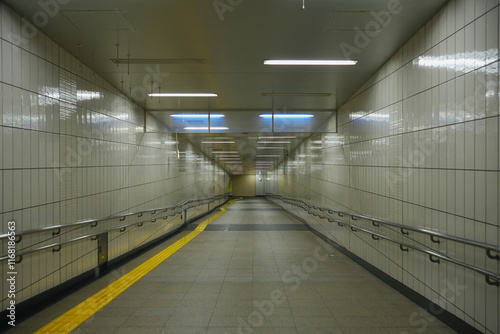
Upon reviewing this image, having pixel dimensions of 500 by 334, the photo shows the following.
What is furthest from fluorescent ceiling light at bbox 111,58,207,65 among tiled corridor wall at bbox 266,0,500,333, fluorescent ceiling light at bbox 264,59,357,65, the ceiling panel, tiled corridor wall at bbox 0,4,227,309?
tiled corridor wall at bbox 266,0,500,333

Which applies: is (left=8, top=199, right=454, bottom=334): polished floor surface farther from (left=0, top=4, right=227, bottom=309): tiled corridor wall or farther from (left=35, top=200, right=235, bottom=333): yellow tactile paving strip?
(left=0, top=4, right=227, bottom=309): tiled corridor wall

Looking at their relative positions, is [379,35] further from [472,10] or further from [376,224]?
[376,224]

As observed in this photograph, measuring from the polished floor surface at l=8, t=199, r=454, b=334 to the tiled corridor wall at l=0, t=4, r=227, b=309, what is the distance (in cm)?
48

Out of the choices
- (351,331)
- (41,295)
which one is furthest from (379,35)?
(41,295)

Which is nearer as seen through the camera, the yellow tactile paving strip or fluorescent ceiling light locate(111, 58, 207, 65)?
the yellow tactile paving strip

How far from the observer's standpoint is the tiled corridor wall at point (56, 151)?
2.94 m

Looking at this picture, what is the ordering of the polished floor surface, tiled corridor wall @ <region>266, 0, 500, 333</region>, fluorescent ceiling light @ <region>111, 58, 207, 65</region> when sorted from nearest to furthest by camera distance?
tiled corridor wall @ <region>266, 0, 500, 333</region> → the polished floor surface → fluorescent ceiling light @ <region>111, 58, 207, 65</region>

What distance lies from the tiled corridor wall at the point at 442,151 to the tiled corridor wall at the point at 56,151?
4156 millimetres

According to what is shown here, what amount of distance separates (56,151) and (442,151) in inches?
175

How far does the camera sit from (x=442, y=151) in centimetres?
300

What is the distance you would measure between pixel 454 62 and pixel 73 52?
4.51 m

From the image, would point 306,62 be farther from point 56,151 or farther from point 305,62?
point 56,151

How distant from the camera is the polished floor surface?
9.34ft

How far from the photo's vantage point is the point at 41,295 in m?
3.29
